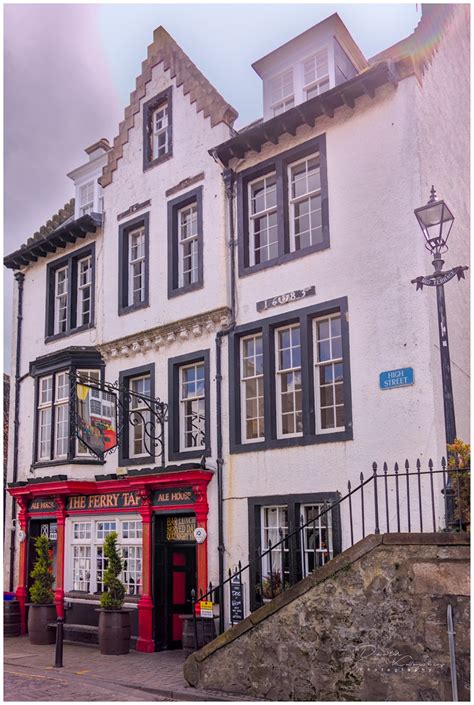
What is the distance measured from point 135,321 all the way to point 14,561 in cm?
739

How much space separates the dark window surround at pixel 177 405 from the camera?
1538 centimetres

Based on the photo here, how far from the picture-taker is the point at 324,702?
31.4ft

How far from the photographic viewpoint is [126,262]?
59.9ft

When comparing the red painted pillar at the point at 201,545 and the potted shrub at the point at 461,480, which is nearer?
the potted shrub at the point at 461,480

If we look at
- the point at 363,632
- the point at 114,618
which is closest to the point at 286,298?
the point at 363,632

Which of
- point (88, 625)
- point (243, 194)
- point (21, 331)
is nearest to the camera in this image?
point (243, 194)

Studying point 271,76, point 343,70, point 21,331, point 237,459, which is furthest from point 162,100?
point 237,459

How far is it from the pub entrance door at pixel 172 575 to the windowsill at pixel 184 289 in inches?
185

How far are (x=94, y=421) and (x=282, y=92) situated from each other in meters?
7.90

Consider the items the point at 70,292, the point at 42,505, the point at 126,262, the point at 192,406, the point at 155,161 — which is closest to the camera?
the point at 192,406

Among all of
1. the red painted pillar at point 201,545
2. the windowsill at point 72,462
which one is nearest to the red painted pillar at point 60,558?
the windowsill at point 72,462

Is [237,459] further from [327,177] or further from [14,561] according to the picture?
[14,561]

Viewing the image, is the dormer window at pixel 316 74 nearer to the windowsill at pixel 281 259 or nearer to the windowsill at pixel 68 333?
the windowsill at pixel 281 259

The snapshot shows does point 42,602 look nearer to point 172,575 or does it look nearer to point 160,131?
point 172,575
